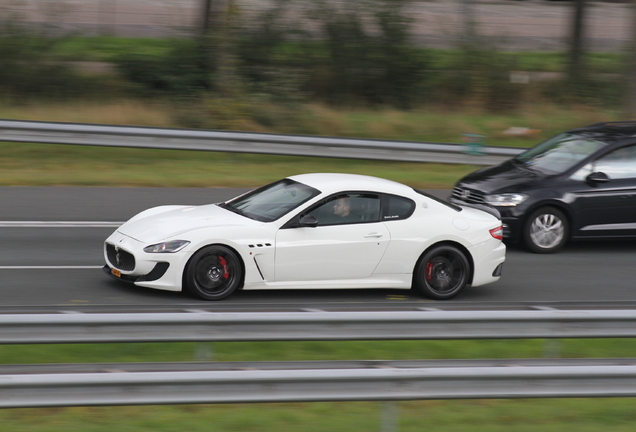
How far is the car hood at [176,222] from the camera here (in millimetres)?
8477

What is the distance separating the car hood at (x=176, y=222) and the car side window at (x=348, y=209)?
674mm

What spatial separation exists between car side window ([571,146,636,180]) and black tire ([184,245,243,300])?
18.3 feet

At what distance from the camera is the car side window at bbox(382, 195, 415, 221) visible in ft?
29.7

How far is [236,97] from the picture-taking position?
20891 mm

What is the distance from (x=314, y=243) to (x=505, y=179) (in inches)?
170

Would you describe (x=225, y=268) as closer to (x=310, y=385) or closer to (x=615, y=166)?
(x=310, y=385)

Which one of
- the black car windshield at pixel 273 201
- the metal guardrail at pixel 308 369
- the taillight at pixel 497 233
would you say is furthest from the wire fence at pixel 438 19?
the metal guardrail at pixel 308 369

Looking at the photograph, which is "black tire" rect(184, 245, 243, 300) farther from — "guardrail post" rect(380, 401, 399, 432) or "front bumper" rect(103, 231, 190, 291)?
"guardrail post" rect(380, 401, 399, 432)

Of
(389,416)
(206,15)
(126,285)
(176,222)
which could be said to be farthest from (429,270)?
(206,15)

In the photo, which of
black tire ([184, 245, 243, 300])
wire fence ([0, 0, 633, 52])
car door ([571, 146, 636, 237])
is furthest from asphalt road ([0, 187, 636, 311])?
wire fence ([0, 0, 633, 52])

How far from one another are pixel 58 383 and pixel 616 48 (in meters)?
26.6

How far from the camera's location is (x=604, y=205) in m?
11.6

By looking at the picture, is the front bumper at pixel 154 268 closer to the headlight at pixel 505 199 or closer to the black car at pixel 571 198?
the black car at pixel 571 198

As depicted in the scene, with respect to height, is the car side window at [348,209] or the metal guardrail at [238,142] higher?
the metal guardrail at [238,142]
